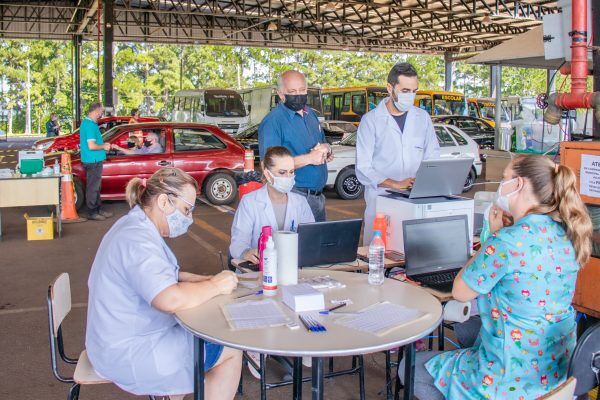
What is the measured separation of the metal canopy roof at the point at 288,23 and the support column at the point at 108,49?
8.20ft

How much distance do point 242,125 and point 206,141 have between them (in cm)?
1085

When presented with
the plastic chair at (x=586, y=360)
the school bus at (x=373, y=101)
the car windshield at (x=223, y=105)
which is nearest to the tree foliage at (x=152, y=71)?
the school bus at (x=373, y=101)

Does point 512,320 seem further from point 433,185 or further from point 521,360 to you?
point 433,185

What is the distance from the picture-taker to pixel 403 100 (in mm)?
4469

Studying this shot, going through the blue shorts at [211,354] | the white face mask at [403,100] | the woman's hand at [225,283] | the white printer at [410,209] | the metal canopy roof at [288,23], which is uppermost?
the metal canopy roof at [288,23]

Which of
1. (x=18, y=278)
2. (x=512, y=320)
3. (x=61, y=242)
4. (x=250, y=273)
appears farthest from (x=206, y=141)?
(x=512, y=320)

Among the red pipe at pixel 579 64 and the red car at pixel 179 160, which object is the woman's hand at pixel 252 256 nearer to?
the red pipe at pixel 579 64

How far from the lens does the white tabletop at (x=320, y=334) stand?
2.22 metres

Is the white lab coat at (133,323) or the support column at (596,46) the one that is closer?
the white lab coat at (133,323)

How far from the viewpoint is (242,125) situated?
2197 centimetres

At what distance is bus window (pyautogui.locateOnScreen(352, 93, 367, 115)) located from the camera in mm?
24906

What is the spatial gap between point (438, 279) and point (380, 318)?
38.2 inches

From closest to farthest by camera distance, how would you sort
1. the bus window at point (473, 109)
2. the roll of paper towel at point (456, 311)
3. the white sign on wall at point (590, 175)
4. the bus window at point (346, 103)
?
1. the roll of paper towel at point (456, 311)
2. the white sign on wall at point (590, 175)
3. the bus window at point (346, 103)
4. the bus window at point (473, 109)

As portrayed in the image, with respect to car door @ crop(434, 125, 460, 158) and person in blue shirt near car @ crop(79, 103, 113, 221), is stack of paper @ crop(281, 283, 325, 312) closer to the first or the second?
person in blue shirt near car @ crop(79, 103, 113, 221)
